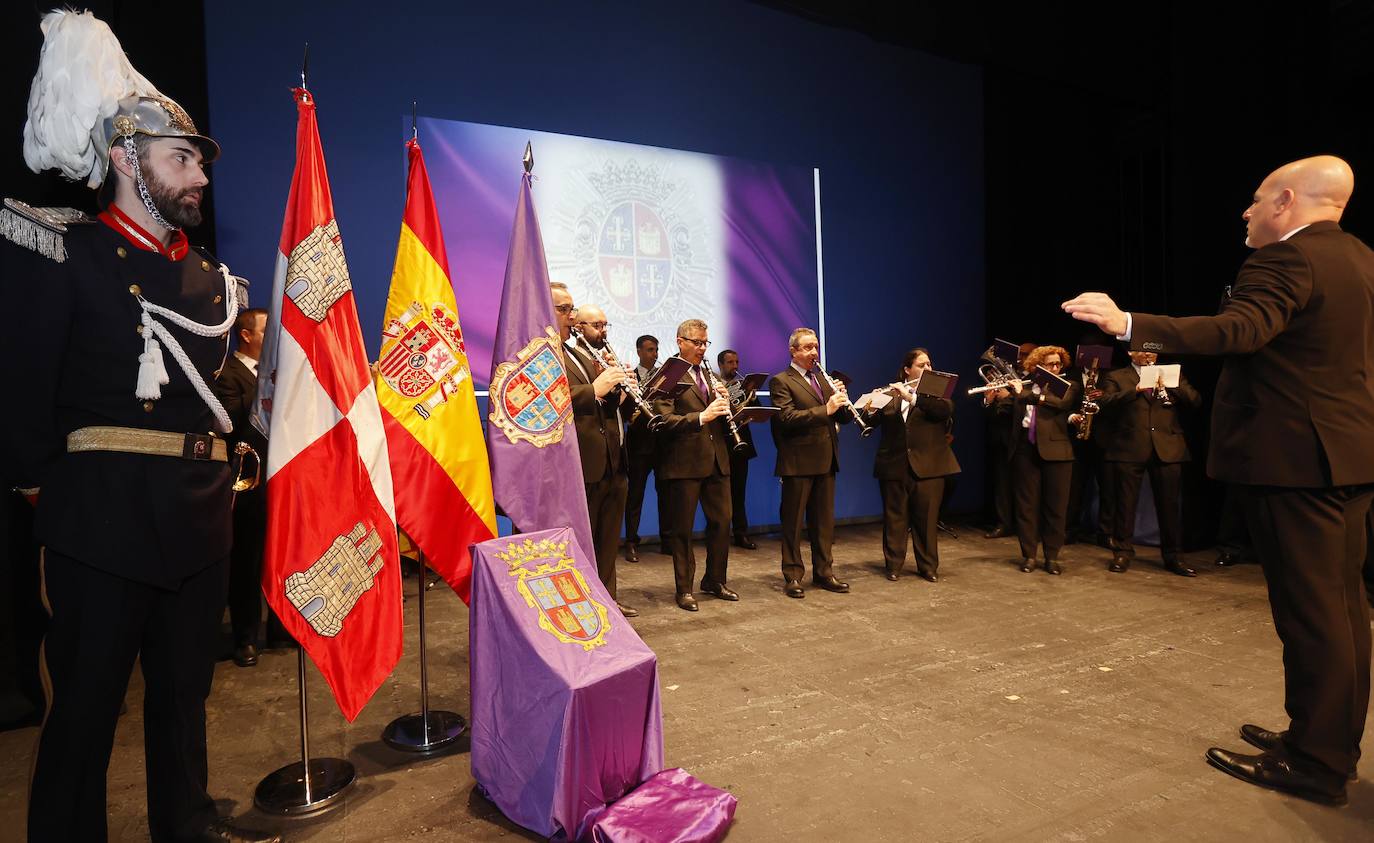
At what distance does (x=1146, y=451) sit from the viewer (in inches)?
225

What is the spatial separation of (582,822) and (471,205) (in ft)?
16.8

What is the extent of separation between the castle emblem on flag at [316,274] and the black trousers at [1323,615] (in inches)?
122

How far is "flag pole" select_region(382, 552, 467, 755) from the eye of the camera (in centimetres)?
288

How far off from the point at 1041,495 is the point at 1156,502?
0.83 meters

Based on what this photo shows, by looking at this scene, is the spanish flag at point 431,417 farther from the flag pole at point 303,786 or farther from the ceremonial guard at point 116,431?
the ceremonial guard at point 116,431

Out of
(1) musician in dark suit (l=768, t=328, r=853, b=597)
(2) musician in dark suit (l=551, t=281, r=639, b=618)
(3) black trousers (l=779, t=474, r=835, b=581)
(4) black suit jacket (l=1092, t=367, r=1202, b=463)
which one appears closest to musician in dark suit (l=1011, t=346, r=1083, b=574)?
(4) black suit jacket (l=1092, t=367, r=1202, b=463)

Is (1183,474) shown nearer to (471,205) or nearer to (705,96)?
(705,96)

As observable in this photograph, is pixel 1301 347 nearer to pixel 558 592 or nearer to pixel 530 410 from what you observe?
pixel 558 592

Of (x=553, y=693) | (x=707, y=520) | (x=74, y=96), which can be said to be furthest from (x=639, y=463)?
(x=74, y=96)

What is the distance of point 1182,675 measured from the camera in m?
3.54

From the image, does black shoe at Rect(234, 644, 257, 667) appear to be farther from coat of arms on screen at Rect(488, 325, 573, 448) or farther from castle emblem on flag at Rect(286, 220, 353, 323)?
castle emblem on flag at Rect(286, 220, 353, 323)

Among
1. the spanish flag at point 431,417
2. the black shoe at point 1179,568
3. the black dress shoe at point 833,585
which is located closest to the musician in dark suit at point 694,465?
the black dress shoe at point 833,585

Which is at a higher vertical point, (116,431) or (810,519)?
(116,431)

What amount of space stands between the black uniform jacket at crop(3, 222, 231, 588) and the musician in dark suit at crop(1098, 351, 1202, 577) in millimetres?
5889
